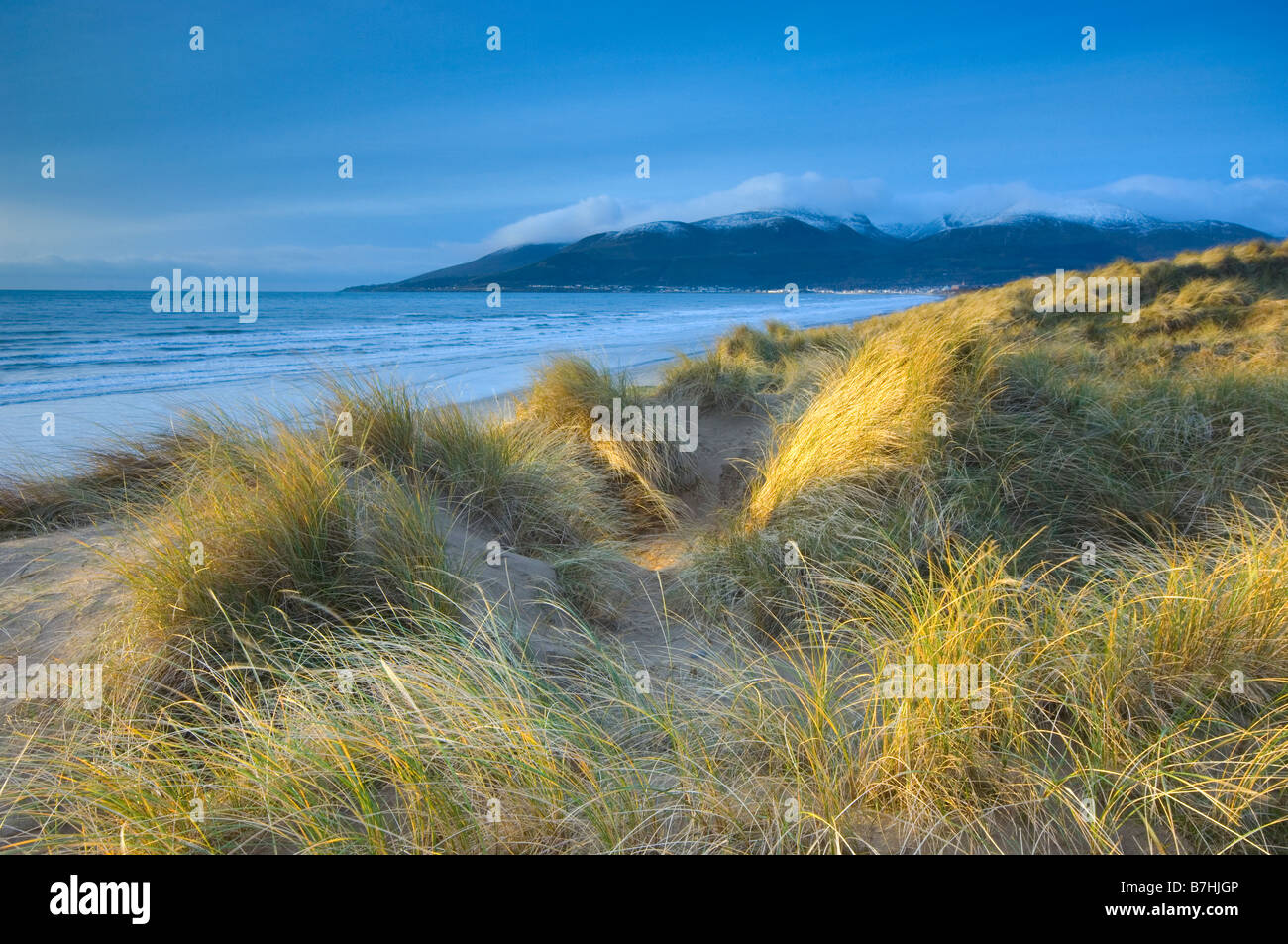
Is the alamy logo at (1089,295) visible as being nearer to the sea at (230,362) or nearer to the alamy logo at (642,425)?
the sea at (230,362)

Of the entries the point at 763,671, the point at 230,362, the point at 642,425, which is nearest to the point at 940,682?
the point at 763,671

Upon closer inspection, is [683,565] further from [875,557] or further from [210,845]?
[210,845]

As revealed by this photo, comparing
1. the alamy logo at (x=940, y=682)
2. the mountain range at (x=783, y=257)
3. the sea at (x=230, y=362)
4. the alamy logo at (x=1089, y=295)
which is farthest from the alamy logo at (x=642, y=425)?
the mountain range at (x=783, y=257)

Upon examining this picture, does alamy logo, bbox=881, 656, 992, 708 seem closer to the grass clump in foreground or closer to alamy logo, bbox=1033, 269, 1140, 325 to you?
the grass clump in foreground

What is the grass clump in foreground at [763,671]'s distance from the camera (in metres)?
2.00

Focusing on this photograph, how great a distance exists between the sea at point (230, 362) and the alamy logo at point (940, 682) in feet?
14.6

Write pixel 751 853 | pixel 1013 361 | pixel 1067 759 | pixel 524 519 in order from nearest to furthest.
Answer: pixel 751 853 → pixel 1067 759 → pixel 524 519 → pixel 1013 361

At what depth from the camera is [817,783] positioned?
2.14 metres

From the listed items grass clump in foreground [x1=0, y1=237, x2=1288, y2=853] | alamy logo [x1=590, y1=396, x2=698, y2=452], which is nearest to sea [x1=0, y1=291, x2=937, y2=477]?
alamy logo [x1=590, y1=396, x2=698, y2=452]

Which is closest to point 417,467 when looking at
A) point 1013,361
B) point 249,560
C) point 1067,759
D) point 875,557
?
point 249,560

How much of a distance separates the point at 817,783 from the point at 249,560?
8.43 ft

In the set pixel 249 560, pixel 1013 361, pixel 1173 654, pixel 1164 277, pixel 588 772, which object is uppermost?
pixel 1164 277
